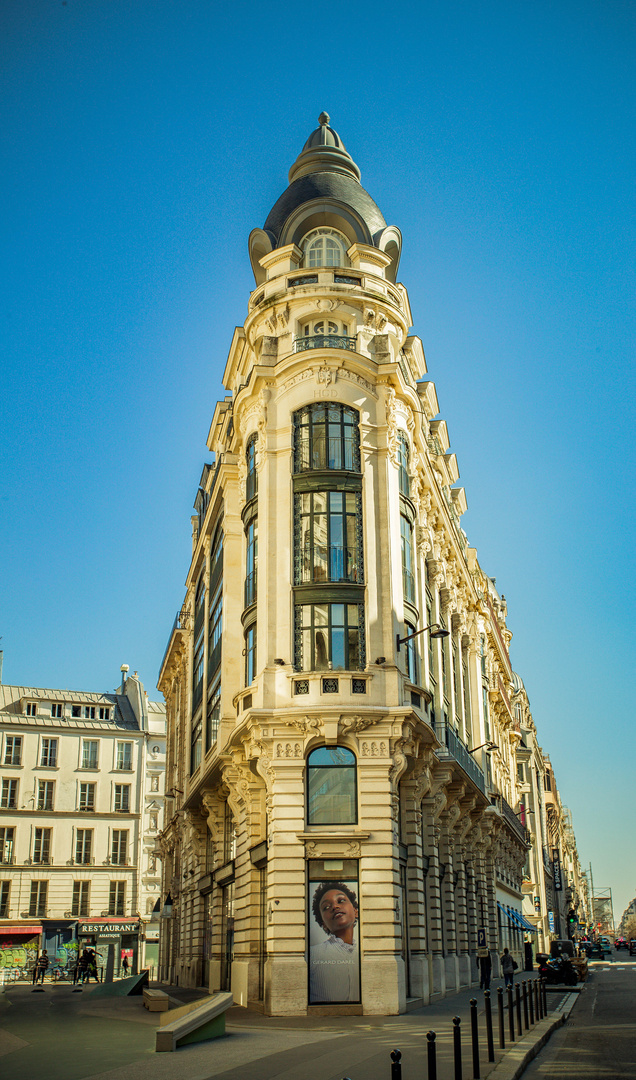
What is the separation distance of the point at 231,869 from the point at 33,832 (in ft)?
124

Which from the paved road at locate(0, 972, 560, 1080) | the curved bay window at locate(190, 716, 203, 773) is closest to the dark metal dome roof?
the curved bay window at locate(190, 716, 203, 773)

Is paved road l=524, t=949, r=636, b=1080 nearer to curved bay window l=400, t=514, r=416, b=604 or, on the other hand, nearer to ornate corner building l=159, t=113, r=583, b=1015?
ornate corner building l=159, t=113, r=583, b=1015

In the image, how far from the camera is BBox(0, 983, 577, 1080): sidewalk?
1277 cm

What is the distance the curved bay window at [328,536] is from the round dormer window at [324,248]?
9.14 metres

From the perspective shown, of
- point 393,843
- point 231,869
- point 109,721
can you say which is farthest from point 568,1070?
point 109,721

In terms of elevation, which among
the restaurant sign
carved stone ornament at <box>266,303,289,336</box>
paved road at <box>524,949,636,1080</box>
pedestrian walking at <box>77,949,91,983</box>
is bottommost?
pedestrian walking at <box>77,949,91,983</box>

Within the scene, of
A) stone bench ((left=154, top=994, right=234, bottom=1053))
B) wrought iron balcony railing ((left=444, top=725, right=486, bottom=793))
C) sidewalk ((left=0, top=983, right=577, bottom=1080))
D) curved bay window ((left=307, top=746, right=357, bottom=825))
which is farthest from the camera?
wrought iron balcony railing ((left=444, top=725, right=486, bottom=793))

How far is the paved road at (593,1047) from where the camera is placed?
1306cm

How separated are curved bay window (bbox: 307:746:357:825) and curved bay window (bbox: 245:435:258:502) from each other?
355 inches

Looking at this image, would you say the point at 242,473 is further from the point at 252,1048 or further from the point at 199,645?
the point at 252,1048

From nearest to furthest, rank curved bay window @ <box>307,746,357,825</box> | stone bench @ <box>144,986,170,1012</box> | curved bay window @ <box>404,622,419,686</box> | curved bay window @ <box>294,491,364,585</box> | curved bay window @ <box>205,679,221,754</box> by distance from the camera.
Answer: stone bench @ <box>144,986,170,1012</box> → curved bay window @ <box>307,746,357,825</box> → curved bay window @ <box>294,491,364,585</box> → curved bay window @ <box>404,622,419,686</box> → curved bay window @ <box>205,679,221,754</box>

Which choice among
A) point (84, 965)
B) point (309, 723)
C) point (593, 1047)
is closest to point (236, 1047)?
point (593, 1047)

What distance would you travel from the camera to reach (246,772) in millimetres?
27828

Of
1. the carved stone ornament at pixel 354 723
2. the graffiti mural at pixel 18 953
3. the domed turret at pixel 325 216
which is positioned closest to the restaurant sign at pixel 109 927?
the graffiti mural at pixel 18 953
